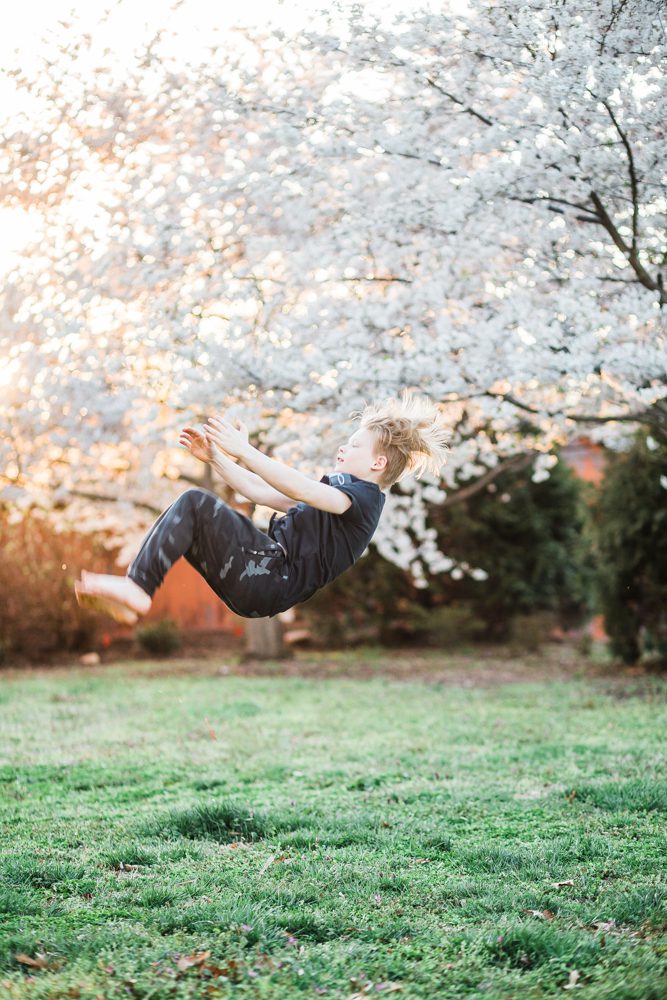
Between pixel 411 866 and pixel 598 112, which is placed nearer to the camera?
pixel 411 866

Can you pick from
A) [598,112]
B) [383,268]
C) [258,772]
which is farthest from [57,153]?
[258,772]

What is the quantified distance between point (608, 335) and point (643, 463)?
130 inches

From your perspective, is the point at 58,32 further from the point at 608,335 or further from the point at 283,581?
the point at 283,581

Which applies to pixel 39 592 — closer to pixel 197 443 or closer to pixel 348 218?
pixel 348 218

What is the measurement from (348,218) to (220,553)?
3952mm

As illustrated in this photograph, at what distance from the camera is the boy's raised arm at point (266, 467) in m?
3.45

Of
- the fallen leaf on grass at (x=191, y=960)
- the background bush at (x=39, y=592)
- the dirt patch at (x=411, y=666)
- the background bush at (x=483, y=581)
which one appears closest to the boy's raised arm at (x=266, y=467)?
the fallen leaf on grass at (x=191, y=960)

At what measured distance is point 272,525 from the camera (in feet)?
12.9

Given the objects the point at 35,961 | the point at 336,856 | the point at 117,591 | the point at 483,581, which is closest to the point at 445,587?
the point at 483,581

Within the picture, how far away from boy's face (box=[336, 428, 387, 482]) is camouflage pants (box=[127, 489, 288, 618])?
0.47 meters

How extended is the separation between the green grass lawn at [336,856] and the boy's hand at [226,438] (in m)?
1.54

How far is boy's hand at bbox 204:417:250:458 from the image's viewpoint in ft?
11.3

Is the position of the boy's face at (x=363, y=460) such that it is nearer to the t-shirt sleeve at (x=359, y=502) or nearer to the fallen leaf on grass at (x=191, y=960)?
the t-shirt sleeve at (x=359, y=502)

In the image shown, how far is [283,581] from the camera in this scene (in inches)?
145
